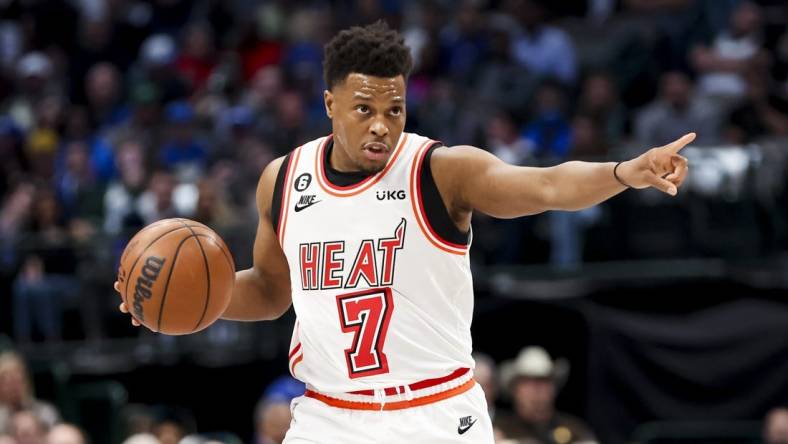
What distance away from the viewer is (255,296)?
20.5 feet

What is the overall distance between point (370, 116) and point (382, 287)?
71 cm

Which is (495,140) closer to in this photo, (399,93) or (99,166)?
(99,166)

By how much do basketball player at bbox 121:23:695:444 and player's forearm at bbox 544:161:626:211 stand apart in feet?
0.92

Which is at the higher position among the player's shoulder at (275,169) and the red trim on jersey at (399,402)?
the player's shoulder at (275,169)

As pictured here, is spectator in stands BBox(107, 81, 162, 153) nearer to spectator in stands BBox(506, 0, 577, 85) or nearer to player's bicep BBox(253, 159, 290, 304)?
spectator in stands BBox(506, 0, 577, 85)

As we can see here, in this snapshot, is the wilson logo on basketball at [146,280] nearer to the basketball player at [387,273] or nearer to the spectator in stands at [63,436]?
the basketball player at [387,273]

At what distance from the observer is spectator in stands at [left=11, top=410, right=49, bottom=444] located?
35.3ft

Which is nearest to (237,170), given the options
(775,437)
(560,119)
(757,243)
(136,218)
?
(136,218)

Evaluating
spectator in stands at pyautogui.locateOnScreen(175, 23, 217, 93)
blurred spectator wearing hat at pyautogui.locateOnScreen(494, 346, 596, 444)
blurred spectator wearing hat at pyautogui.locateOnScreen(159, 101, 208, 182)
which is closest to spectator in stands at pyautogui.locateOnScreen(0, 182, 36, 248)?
blurred spectator wearing hat at pyautogui.locateOnScreen(159, 101, 208, 182)

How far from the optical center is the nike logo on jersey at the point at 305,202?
5.79m

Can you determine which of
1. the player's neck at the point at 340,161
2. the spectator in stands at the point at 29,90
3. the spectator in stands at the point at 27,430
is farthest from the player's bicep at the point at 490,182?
the spectator in stands at the point at 29,90

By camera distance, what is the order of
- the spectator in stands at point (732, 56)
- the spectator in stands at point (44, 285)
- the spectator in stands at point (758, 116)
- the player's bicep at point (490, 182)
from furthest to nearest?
the spectator in stands at point (732, 56), the spectator in stands at point (44, 285), the spectator in stands at point (758, 116), the player's bicep at point (490, 182)

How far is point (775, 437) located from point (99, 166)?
360 inches

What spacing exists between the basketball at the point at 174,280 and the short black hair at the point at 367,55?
943 millimetres
